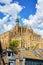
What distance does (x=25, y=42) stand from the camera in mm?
82750

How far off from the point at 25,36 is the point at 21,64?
6526cm

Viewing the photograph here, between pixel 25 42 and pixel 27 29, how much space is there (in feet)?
52.0

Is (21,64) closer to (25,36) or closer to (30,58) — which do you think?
(30,58)

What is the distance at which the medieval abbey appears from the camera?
8147cm

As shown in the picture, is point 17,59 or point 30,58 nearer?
point 17,59

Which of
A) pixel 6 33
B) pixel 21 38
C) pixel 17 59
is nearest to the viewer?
pixel 17 59

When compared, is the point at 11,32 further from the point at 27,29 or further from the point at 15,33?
the point at 27,29

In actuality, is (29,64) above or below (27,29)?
below

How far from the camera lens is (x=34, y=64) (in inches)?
813

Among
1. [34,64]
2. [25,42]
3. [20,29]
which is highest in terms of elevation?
[20,29]

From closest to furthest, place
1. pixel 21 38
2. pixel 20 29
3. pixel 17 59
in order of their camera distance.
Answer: pixel 17 59
pixel 21 38
pixel 20 29

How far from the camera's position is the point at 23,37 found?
274 feet

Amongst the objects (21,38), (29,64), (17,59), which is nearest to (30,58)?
(29,64)

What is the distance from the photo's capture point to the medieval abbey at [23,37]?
267 ft
